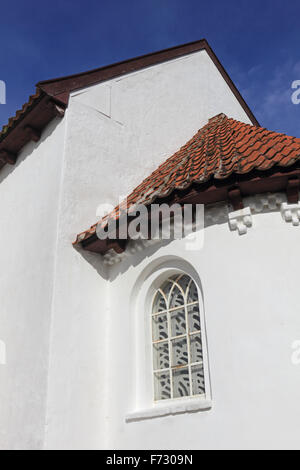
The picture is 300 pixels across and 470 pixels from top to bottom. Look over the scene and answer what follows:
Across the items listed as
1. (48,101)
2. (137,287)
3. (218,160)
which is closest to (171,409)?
(137,287)

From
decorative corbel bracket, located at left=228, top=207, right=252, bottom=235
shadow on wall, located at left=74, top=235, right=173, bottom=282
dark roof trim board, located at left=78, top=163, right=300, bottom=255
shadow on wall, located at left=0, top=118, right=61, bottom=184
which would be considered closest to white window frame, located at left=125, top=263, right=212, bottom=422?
shadow on wall, located at left=74, top=235, right=173, bottom=282

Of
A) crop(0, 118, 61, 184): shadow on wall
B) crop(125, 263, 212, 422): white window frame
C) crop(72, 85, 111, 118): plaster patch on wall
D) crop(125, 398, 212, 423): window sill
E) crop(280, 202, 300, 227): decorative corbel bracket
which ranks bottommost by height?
crop(125, 398, 212, 423): window sill

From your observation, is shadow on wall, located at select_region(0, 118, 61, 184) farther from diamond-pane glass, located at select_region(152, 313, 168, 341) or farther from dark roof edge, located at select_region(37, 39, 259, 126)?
diamond-pane glass, located at select_region(152, 313, 168, 341)

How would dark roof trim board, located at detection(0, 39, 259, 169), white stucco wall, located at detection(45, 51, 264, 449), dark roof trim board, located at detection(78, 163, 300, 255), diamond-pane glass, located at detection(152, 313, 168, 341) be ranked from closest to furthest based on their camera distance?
dark roof trim board, located at detection(78, 163, 300, 255)
white stucco wall, located at detection(45, 51, 264, 449)
diamond-pane glass, located at detection(152, 313, 168, 341)
dark roof trim board, located at detection(0, 39, 259, 169)

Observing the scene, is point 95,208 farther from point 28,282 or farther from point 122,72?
point 122,72

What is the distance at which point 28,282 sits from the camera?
7898mm

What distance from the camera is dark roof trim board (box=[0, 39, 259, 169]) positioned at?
8445 mm

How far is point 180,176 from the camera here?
7.42 meters

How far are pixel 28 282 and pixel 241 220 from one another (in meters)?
3.71

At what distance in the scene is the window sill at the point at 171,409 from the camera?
5.85m

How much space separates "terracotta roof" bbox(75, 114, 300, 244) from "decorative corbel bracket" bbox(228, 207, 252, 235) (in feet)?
1.70

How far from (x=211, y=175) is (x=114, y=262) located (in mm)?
2430

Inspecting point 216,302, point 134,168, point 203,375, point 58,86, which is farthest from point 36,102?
point 203,375

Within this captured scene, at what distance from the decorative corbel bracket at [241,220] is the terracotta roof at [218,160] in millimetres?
517
